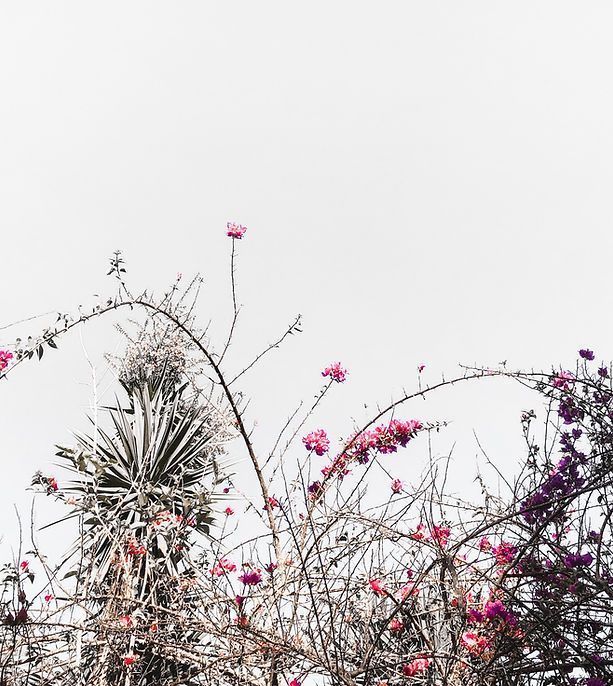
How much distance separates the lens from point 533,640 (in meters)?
2.31

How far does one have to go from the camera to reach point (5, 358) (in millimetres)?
2816

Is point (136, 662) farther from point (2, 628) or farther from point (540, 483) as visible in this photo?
point (540, 483)


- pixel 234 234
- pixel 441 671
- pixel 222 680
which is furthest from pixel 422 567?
pixel 234 234

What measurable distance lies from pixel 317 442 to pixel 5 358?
1.67 m

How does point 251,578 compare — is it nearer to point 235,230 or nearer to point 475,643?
point 475,643

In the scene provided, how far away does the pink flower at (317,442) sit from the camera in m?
3.46

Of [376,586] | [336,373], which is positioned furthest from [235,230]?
[376,586]

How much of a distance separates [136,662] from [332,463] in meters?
1.47

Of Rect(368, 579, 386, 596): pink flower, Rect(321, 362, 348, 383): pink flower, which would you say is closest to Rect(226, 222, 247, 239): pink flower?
Rect(321, 362, 348, 383): pink flower

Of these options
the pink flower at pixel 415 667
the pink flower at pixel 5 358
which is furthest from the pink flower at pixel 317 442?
the pink flower at pixel 5 358

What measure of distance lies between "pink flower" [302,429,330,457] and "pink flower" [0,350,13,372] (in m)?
1.59

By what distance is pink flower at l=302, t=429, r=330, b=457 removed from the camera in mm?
3457

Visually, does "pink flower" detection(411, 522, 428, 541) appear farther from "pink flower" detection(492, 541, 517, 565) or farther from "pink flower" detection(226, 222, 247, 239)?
"pink flower" detection(226, 222, 247, 239)

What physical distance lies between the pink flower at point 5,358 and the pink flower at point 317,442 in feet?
5.22
